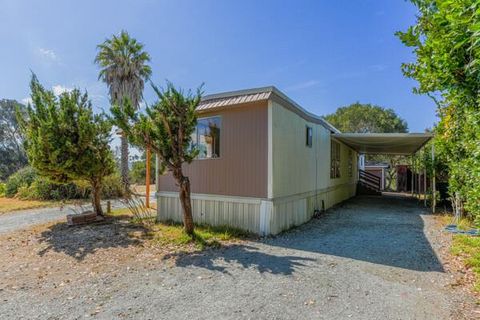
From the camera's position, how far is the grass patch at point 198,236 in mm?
5738

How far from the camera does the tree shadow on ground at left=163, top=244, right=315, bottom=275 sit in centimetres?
438

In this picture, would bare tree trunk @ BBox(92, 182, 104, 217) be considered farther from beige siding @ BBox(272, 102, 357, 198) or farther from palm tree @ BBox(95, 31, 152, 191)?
palm tree @ BBox(95, 31, 152, 191)

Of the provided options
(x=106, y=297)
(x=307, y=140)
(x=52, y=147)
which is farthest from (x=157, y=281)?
(x=307, y=140)

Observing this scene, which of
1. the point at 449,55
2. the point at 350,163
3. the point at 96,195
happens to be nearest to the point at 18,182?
the point at 96,195

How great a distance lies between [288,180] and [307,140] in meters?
2.06

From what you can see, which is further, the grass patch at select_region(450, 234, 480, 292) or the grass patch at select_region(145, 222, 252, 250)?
the grass patch at select_region(145, 222, 252, 250)

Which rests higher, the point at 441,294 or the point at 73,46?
the point at 73,46

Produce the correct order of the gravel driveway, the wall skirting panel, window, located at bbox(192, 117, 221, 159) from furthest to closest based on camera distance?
window, located at bbox(192, 117, 221, 159) < the wall skirting panel < the gravel driveway

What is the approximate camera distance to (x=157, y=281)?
3932mm

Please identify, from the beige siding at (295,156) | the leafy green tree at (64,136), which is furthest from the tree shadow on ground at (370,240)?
the leafy green tree at (64,136)

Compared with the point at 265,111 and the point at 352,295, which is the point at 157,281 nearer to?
the point at 352,295

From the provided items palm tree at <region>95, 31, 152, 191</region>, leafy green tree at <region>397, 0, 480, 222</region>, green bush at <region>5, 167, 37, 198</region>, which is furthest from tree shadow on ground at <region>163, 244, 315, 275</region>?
green bush at <region>5, 167, 37, 198</region>

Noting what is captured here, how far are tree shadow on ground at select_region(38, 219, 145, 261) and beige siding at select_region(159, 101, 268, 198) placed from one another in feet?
7.23

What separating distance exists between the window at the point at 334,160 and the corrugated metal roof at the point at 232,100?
6.37 m
